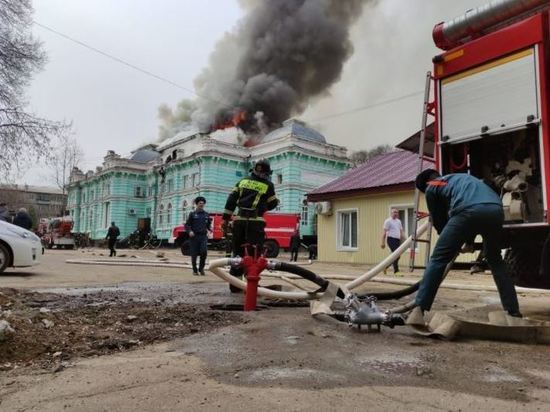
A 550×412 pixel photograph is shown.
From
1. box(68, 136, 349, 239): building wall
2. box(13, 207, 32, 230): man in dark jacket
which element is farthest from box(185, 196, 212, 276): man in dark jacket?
box(68, 136, 349, 239): building wall

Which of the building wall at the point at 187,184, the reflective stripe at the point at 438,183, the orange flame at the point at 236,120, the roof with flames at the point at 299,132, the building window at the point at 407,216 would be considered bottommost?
the reflective stripe at the point at 438,183

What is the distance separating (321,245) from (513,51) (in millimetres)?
16449

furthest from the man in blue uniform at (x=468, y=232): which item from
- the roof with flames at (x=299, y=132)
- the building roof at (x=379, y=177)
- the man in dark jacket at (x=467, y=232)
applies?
the roof with flames at (x=299, y=132)

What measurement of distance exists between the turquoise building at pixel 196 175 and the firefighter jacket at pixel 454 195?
32.3 metres

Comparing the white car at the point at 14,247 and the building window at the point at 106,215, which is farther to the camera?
the building window at the point at 106,215

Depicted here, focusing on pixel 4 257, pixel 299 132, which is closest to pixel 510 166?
pixel 4 257

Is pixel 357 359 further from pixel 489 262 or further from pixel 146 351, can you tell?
pixel 489 262

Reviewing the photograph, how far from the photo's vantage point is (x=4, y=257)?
9.15 metres

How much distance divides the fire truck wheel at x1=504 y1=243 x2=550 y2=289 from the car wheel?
8462 millimetres

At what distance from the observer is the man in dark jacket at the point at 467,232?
4.10 meters

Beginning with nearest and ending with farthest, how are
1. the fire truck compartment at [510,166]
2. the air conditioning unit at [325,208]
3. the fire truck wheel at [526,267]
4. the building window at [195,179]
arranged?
the fire truck compartment at [510,166] < the fire truck wheel at [526,267] < the air conditioning unit at [325,208] < the building window at [195,179]

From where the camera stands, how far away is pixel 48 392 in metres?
2.60

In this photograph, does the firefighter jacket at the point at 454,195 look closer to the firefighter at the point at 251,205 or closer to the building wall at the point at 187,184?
the firefighter at the point at 251,205

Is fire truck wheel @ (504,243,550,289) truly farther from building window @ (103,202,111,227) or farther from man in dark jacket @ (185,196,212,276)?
building window @ (103,202,111,227)
